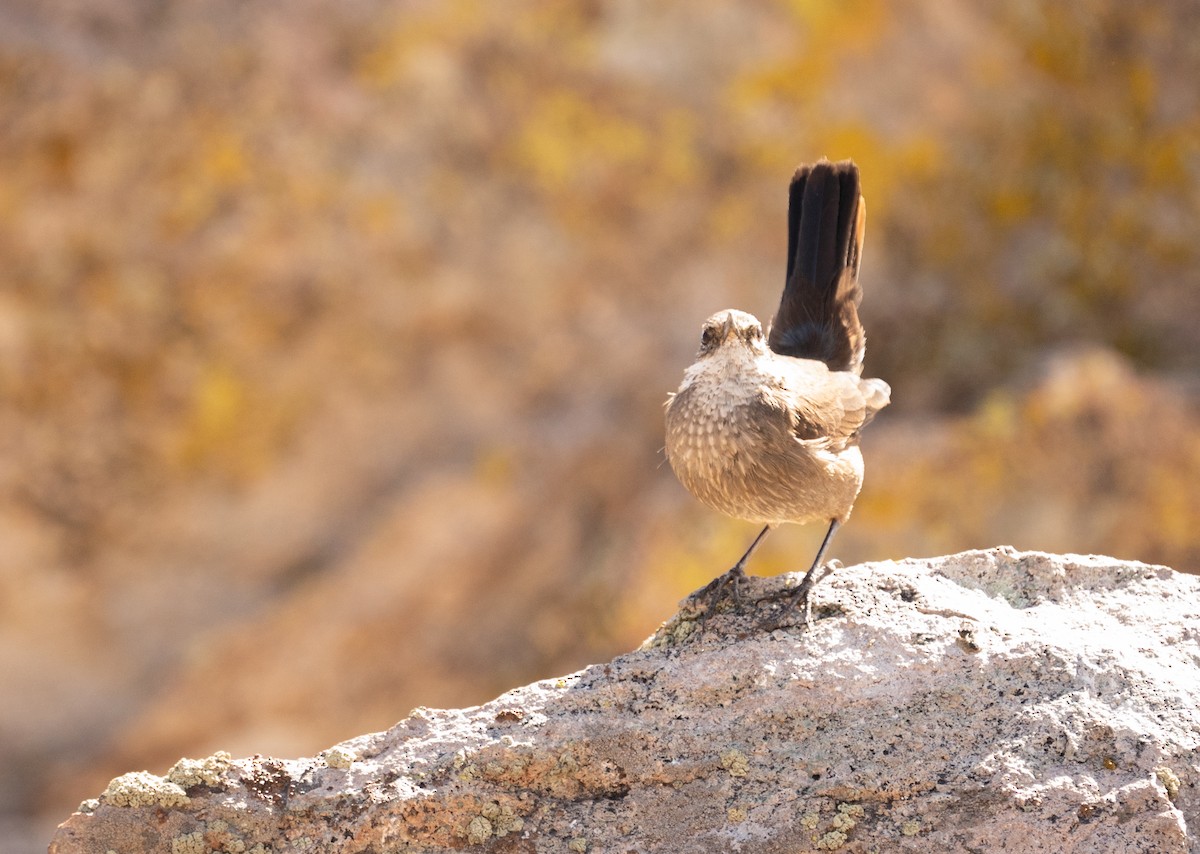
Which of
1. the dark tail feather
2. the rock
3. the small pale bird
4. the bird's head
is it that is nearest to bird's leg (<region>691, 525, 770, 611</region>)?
the small pale bird

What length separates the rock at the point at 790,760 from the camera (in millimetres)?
3561

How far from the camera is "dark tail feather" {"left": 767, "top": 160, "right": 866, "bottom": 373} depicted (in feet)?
17.7

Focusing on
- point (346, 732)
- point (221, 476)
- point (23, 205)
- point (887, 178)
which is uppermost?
point (23, 205)

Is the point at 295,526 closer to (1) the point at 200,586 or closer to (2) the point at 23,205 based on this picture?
(1) the point at 200,586

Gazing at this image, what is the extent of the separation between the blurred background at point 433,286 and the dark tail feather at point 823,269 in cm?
471

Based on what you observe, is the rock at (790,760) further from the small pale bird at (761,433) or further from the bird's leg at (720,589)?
the small pale bird at (761,433)

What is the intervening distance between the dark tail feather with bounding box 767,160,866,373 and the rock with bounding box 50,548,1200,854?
1.69 metres

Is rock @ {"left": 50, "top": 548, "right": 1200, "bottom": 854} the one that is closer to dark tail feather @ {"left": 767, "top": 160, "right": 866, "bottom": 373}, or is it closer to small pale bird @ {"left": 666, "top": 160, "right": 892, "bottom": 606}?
small pale bird @ {"left": 666, "top": 160, "right": 892, "bottom": 606}

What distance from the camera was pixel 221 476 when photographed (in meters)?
11.3

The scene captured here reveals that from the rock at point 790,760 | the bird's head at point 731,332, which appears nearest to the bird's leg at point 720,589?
the rock at point 790,760

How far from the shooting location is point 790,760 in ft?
12.4

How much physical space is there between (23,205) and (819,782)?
946 centimetres

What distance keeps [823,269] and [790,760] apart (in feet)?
8.15

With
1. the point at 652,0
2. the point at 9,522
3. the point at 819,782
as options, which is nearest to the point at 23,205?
the point at 9,522
